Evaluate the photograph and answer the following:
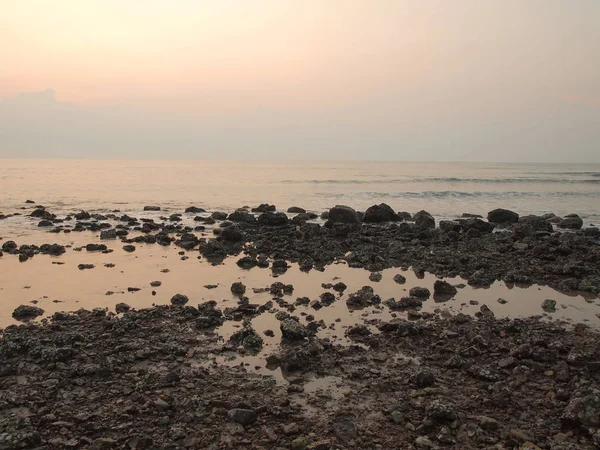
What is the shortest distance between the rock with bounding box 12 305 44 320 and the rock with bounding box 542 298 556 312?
485 inches

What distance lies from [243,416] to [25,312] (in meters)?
6.93

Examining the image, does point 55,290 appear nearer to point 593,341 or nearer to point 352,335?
point 352,335

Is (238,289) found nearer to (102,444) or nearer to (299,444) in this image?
(102,444)

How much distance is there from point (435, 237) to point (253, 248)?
9237 millimetres

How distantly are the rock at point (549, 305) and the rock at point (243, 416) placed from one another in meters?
8.40

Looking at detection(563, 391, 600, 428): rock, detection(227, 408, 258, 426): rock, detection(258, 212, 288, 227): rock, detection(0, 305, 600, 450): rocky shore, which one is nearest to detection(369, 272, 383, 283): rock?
detection(0, 305, 600, 450): rocky shore

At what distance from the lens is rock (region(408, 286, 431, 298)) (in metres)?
11.7

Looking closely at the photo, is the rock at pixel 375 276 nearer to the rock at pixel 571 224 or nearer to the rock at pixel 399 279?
the rock at pixel 399 279

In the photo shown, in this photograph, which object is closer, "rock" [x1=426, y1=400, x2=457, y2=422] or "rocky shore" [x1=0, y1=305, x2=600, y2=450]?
"rocky shore" [x1=0, y1=305, x2=600, y2=450]

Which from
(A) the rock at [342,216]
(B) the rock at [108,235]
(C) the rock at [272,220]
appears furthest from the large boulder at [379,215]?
(B) the rock at [108,235]

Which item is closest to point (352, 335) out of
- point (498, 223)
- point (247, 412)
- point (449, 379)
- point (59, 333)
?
point (449, 379)

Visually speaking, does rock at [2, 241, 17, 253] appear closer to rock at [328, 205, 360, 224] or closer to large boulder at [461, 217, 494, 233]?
rock at [328, 205, 360, 224]

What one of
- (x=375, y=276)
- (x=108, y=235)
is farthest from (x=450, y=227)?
(x=108, y=235)

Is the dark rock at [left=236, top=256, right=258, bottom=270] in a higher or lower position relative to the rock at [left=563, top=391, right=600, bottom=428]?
lower
